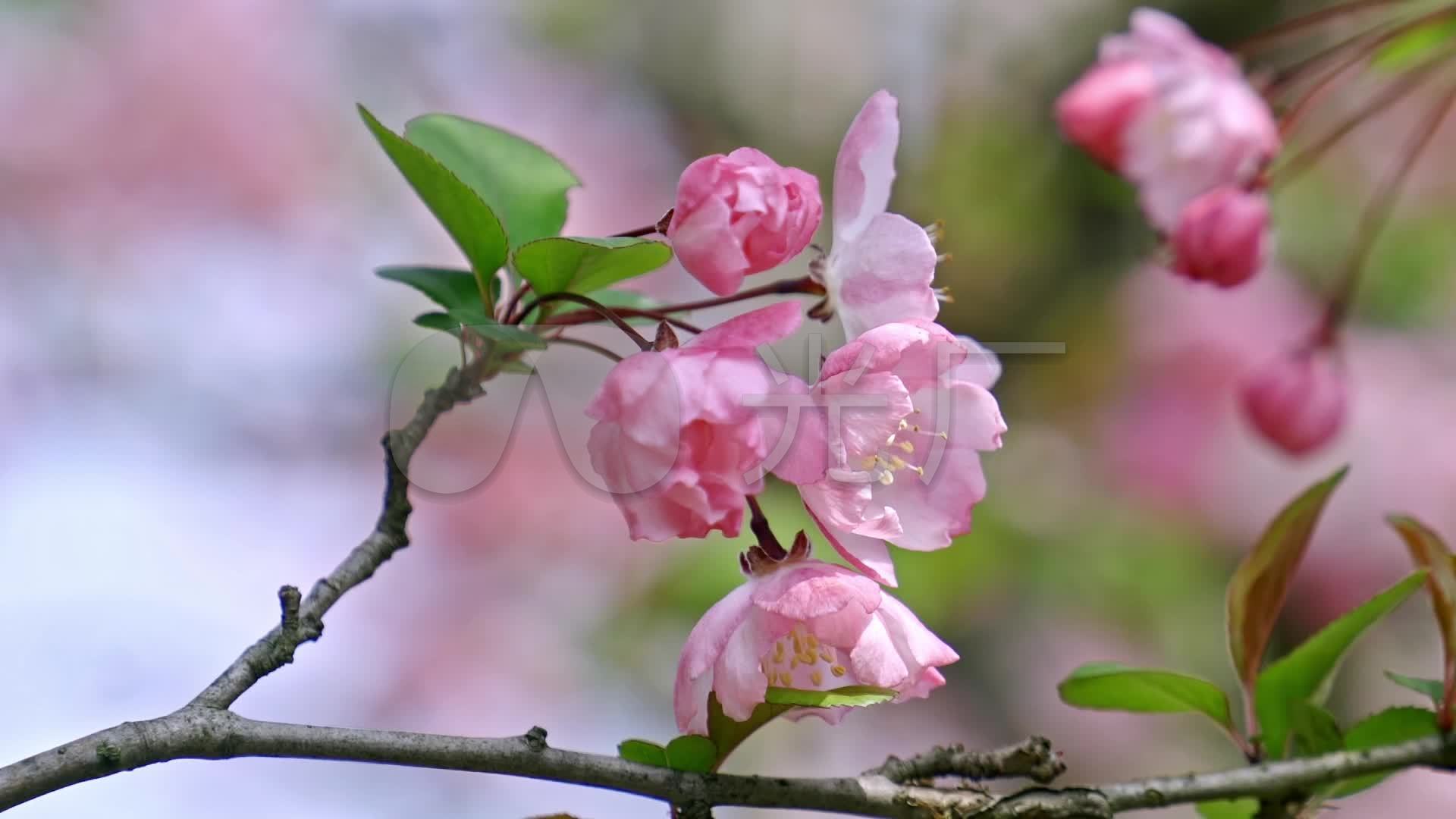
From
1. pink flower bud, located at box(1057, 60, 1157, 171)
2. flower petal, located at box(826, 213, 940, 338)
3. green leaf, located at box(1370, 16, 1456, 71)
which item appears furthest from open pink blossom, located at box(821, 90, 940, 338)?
green leaf, located at box(1370, 16, 1456, 71)

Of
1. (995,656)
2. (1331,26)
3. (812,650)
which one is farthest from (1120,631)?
(812,650)

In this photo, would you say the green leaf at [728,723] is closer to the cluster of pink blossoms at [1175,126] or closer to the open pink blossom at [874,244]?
the open pink blossom at [874,244]

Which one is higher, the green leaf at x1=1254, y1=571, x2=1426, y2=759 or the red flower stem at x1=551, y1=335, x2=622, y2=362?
the red flower stem at x1=551, y1=335, x2=622, y2=362

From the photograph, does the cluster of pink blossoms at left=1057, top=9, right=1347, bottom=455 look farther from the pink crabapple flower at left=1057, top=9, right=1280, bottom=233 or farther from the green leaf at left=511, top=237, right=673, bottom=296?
the green leaf at left=511, top=237, right=673, bottom=296

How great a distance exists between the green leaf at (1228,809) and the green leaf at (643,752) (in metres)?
0.29

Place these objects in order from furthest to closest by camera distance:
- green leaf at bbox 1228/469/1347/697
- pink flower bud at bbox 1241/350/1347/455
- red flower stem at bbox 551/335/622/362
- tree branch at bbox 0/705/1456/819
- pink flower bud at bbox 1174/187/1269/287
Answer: pink flower bud at bbox 1241/350/1347/455
pink flower bud at bbox 1174/187/1269/287
green leaf at bbox 1228/469/1347/697
red flower stem at bbox 551/335/622/362
tree branch at bbox 0/705/1456/819

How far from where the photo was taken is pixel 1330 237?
1947 millimetres

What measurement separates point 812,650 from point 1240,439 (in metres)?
Result: 1.60

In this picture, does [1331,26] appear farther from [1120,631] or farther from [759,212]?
[759,212]

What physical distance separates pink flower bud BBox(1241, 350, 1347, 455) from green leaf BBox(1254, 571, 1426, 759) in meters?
0.59

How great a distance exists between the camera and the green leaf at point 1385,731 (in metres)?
→ 0.53

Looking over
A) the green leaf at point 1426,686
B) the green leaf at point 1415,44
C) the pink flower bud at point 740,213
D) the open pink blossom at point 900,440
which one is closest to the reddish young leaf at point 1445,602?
the green leaf at point 1426,686

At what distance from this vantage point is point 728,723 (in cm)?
43

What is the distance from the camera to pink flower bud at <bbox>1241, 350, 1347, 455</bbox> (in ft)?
3.55
